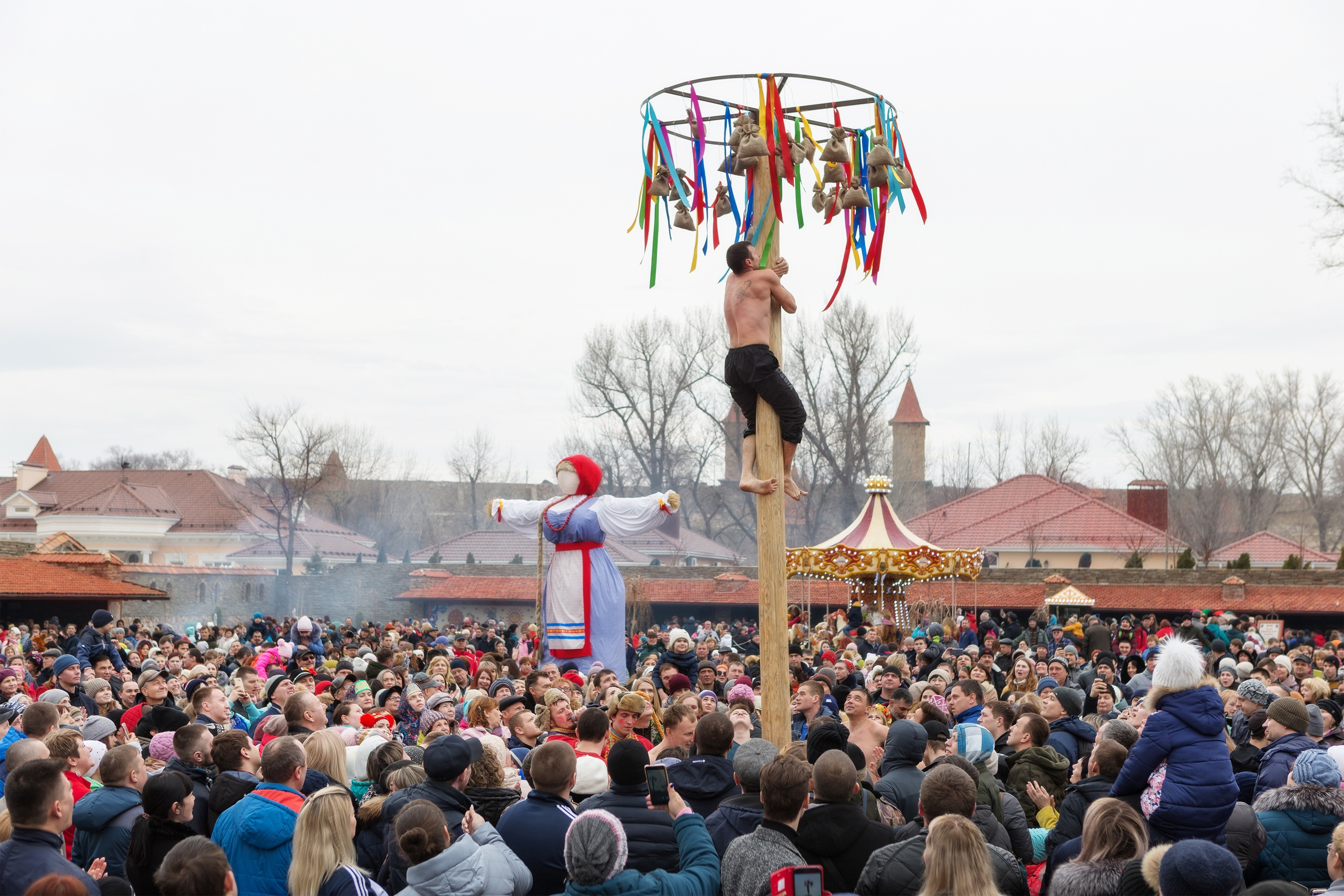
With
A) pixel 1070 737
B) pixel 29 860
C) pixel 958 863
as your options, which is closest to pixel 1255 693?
pixel 1070 737

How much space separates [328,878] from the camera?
425 cm

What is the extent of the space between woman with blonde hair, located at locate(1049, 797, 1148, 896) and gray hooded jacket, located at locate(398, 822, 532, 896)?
6.32ft

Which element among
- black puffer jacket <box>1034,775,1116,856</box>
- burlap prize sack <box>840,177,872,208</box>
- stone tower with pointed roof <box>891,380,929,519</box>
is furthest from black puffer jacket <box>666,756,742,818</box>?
stone tower with pointed roof <box>891,380,929,519</box>

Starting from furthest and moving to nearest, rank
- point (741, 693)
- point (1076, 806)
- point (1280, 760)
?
point (741, 693) → point (1280, 760) → point (1076, 806)

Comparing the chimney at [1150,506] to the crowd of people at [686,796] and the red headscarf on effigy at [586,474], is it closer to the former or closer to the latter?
the red headscarf on effigy at [586,474]

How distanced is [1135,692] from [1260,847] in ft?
17.9

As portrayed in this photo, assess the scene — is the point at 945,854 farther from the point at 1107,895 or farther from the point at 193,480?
the point at 193,480

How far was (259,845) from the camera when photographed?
464 cm

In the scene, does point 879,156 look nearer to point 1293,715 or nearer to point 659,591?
point 1293,715

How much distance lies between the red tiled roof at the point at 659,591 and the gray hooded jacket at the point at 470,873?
28.8m

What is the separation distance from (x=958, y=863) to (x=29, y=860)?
123 inches

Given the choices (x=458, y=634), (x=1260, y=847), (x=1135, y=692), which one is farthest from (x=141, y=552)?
(x=1260, y=847)

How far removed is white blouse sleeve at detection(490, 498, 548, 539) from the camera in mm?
15336

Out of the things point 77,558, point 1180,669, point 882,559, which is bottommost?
point 1180,669
